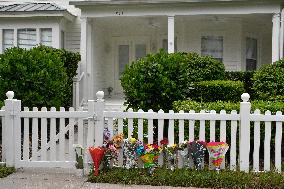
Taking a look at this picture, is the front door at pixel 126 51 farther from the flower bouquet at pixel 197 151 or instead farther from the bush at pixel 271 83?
the flower bouquet at pixel 197 151

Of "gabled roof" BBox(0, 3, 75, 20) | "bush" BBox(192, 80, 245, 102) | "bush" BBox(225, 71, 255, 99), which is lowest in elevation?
"bush" BBox(192, 80, 245, 102)

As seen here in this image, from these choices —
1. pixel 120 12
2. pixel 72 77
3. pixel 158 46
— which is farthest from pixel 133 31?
pixel 72 77

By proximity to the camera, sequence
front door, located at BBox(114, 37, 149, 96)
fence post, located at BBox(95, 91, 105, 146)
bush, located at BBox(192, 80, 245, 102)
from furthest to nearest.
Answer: front door, located at BBox(114, 37, 149, 96) → bush, located at BBox(192, 80, 245, 102) → fence post, located at BBox(95, 91, 105, 146)

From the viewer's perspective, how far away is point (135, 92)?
352 inches

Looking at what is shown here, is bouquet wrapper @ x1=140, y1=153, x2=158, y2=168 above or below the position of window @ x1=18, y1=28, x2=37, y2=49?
below

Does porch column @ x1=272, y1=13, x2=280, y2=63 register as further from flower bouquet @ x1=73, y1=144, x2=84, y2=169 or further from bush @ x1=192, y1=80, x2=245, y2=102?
flower bouquet @ x1=73, y1=144, x2=84, y2=169

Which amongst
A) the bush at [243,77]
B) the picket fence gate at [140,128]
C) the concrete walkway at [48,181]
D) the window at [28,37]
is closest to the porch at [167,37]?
the bush at [243,77]

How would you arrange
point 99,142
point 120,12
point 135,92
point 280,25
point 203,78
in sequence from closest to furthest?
point 99,142, point 135,92, point 203,78, point 280,25, point 120,12

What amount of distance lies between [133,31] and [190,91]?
7.75 meters

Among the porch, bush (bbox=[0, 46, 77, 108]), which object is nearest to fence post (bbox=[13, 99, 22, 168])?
bush (bbox=[0, 46, 77, 108])

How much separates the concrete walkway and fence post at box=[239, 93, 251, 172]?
4.60 ft

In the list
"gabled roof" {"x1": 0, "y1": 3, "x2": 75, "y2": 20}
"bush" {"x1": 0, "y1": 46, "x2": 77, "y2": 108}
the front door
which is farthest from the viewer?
the front door

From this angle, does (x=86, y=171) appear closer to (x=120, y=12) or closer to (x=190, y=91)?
(x=190, y=91)

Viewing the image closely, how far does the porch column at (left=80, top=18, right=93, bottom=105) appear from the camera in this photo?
1506 cm
